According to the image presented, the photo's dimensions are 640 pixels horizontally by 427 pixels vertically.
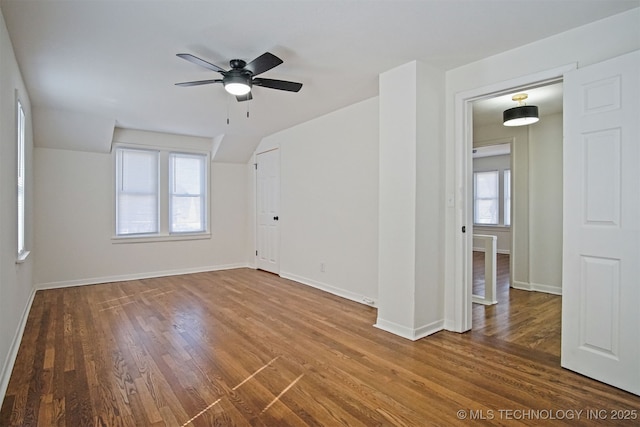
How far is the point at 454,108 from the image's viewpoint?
3238 mm

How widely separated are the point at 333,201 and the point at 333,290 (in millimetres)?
1204

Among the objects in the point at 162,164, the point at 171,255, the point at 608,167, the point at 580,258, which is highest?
the point at 162,164

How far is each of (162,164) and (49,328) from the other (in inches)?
126

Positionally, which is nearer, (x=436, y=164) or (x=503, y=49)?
(x=503, y=49)

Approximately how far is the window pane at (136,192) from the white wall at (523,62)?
4791 millimetres

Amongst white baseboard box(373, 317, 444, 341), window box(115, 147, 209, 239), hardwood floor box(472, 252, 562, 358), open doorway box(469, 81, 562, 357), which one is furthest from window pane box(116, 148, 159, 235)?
hardwood floor box(472, 252, 562, 358)

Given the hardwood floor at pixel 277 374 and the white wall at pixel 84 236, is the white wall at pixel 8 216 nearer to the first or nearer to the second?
the hardwood floor at pixel 277 374

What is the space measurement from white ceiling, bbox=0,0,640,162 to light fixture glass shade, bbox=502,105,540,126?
140 centimetres

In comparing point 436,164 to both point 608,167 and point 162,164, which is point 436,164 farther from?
point 162,164

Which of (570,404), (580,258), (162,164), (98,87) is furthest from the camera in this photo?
(162,164)

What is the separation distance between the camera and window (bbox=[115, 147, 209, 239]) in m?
5.57

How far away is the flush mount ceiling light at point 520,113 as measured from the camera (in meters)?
3.94

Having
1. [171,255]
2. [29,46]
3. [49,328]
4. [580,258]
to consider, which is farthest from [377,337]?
[171,255]

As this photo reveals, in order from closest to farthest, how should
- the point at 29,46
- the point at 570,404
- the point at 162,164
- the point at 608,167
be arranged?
the point at 570,404 → the point at 608,167 → the point at 29,46 → the point at 162,164
